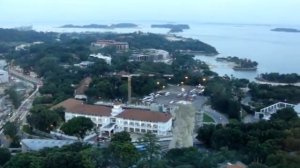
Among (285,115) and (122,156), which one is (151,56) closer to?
(285,115)

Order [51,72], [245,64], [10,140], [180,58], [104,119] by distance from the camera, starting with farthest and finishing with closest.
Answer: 1. [245,64]
2. [180,58]
3. [51,72]
4. [104,119]
5. [10,140]

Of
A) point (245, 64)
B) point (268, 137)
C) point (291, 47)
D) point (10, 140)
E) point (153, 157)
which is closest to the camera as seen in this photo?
point (153, 157)

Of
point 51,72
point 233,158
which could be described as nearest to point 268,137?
point 233,158

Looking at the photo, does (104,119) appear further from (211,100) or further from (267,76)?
(267,76)

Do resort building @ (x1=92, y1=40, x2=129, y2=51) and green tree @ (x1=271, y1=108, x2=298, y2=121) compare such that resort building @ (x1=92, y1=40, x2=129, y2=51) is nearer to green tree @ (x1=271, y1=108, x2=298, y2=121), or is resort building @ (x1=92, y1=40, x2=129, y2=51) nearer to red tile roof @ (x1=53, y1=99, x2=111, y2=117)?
red tile roof @ (x1=53, y1=99, x2=111, y2=117)

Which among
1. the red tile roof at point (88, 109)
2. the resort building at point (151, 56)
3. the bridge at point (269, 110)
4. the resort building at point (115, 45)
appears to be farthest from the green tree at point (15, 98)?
the resort building at point (115, 45)

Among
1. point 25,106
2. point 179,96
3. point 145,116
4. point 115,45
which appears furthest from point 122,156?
point 115,45

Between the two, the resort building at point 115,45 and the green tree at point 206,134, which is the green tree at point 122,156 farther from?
the resort building at point 115,45

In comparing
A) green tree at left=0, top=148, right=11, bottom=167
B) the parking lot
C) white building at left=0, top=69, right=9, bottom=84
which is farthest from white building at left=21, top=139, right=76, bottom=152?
white building at left=0, top=69, right=9, bottom=84
